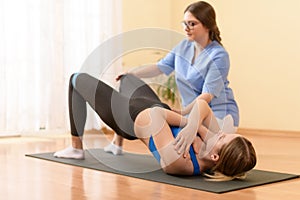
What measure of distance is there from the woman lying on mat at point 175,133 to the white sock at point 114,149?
452 millimetres

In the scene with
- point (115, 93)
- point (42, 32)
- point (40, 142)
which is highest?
point (42, 32)

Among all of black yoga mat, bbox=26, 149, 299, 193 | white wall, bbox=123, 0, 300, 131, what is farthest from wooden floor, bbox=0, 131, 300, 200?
white wall, bbox=123, 0, 300, 131

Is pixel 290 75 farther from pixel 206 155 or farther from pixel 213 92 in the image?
pixel 206 155

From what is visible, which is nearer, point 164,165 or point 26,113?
point 164,165

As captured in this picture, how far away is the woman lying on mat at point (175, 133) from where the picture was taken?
213 centimetres

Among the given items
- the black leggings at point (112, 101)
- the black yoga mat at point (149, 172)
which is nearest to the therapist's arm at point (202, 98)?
the black leggings at point (112, 101)

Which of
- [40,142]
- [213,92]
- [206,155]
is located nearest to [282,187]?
[206,155]

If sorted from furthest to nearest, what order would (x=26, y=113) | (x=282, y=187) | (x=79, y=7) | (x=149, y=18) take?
(x=149, y=18), (x=79, y=7), (x=26, y=113), (x=282, y=187)

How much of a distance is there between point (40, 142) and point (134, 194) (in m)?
2.09

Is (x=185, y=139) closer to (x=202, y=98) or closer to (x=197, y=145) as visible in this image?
(x=197, y=145)

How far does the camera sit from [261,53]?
4879 millimetres

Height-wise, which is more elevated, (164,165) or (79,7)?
(79,7)

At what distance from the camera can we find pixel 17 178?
2301mm

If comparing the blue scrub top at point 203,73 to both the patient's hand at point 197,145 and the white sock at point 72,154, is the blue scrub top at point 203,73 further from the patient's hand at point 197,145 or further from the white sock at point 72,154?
the white sock at point 72,154
